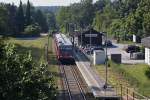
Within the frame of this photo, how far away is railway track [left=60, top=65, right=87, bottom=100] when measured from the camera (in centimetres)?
3962

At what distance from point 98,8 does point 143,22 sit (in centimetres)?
10004

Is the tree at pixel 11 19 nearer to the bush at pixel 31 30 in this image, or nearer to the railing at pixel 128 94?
the bush at pixel 31 30

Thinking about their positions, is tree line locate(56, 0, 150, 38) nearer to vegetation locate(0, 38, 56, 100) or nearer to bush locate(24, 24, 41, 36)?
bush locate(24, 24, 41, 36)

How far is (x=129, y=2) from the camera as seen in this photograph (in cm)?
13488

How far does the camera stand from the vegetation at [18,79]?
58.4 feet

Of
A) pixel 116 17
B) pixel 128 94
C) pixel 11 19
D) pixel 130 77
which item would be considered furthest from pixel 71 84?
pixel 11 19

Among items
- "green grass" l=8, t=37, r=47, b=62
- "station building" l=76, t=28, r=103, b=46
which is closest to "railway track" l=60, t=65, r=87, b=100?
"green grass" l=8, t=37, r=47, b=62

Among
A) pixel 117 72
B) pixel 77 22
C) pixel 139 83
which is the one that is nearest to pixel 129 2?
pixel 77 22

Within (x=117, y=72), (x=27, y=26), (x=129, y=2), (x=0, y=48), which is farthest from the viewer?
(x=27, y=26)

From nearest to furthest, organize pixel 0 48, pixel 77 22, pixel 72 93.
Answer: pixel 0 48 → pixel 72 93 → pixel 77 22

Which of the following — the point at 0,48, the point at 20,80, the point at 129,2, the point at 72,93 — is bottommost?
the point at 72,93

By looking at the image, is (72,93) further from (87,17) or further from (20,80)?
(87,17)

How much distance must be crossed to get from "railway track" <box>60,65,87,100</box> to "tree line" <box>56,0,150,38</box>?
1563 inches

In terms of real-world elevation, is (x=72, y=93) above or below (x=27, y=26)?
below
